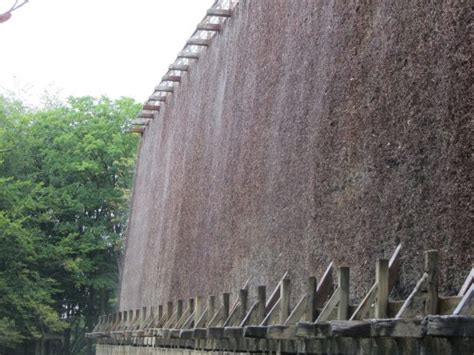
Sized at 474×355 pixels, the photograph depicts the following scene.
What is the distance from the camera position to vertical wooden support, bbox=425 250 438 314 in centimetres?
679

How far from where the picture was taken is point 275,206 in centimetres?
1449

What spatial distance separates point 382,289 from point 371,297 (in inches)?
20.7

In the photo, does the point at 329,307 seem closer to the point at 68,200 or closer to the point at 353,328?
the point at 353,328

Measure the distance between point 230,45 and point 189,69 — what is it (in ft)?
18.7

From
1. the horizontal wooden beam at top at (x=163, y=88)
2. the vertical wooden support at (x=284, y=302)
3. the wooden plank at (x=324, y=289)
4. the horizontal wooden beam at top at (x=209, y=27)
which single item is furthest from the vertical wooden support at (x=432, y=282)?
the horizontal wooden beam at top at (x=163, y=88)

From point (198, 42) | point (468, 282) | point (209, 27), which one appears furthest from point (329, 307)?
point (198, 42)

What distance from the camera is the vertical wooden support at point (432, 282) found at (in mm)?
6785

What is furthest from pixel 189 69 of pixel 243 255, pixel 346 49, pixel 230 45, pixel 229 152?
pixel 346 49

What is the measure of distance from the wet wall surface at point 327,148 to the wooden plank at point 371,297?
86mm

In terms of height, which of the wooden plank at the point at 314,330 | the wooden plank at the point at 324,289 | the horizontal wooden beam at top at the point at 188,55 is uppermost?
the horizontal wooden beam at top at the point at 188,55

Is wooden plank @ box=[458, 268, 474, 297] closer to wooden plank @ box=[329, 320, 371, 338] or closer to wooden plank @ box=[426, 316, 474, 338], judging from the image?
wooden plank @ box=[329, 320, 371, 338]

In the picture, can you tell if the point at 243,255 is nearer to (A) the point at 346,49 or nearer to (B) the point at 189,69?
(A) the point at 346,49

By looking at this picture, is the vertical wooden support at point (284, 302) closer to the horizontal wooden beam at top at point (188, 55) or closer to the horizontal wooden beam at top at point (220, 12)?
the horizontal wooden beam at top at point (220, 12)

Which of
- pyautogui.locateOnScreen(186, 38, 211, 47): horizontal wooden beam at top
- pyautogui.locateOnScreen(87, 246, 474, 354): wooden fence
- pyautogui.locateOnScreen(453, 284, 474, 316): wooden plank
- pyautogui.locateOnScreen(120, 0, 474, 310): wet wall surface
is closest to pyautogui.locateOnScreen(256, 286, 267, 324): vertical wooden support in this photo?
pyautogui.locateOnScreen(87, 246, 474, 354): wooden fence
